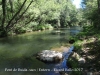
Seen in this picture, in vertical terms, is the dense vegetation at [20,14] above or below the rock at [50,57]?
above

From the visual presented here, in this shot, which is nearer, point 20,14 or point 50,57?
point 50,57

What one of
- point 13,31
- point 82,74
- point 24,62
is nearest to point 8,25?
point 13,31

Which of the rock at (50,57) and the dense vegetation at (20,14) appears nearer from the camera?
the rock at (50,57)

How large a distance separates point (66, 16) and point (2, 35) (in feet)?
178

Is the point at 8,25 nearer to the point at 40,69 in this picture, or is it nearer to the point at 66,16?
the point at 40,69

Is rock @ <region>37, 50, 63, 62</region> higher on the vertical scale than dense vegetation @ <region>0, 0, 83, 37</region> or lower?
lower

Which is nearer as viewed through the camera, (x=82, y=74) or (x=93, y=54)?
(x=82, y=74)

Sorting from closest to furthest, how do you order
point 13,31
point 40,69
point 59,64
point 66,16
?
point 40,69, point 59,64, point 13,31, point 66,16

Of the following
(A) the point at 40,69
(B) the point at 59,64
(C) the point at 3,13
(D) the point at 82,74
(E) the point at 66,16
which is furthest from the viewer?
(E) the point at 66,16

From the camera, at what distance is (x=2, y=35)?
30812 millimetres

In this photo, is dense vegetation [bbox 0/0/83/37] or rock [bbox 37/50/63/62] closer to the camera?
rock [bbox 37/50/63/62]

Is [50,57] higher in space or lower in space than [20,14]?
lower

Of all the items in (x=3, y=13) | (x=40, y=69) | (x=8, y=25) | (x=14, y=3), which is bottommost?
(x=40, y=69)

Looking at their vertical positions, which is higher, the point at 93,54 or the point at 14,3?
the point at 14,3
